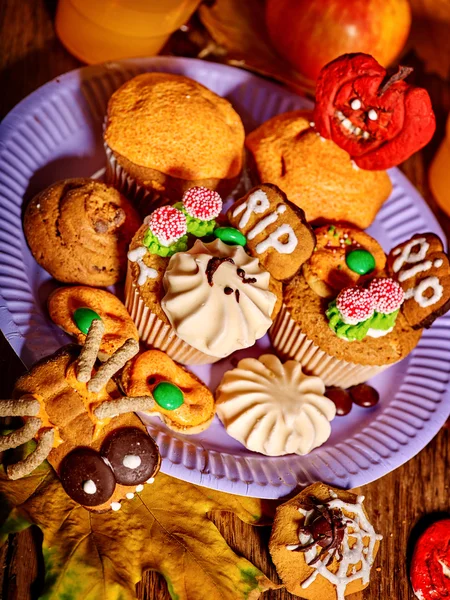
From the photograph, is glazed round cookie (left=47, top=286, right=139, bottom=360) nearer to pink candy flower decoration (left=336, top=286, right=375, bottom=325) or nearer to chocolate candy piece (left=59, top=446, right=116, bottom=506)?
chocolate candy piece (left=59, top=446, right=116, bottom=506)

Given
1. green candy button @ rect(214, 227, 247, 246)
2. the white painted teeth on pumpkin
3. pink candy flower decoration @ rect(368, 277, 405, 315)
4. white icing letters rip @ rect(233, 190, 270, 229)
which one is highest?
the white painted teeth on pumpkin

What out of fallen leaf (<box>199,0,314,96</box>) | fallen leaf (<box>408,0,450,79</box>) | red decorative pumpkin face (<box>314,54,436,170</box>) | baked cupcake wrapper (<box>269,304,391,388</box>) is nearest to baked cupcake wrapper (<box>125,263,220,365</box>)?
baked cupcake wrapper (<box>269,304,391,388</box>)

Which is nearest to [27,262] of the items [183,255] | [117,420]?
[183,255]

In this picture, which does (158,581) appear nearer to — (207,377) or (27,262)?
(207,377)

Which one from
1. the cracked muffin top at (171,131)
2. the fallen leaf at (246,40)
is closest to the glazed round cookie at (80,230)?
the cracked muffin top at (171,131)

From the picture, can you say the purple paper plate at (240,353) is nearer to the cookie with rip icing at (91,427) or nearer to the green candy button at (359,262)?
the cookie with rip icing at (91,427)

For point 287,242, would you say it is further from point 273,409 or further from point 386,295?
point 273,409
